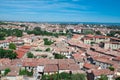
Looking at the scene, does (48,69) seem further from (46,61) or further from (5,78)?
(5,78)

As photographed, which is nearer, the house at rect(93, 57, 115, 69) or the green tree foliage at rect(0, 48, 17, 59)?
the house at rect(93, 57, 115, 69)

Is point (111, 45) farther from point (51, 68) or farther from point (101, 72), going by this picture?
point (51, 68)

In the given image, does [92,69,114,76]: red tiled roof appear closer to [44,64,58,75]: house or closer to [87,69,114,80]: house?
[87,69,114,80]: house

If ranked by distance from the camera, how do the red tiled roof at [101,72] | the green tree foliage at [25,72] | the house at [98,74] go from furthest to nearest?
the green tree foliage at [25,72] → the red tiled roof at [101,72] → the house at [98,74]

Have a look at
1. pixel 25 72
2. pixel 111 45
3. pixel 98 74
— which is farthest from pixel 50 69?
pixel 111 45

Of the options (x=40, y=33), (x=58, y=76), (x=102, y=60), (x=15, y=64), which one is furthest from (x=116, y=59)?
(x=40, y=33)

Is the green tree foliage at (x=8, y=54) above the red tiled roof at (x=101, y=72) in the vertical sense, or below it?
above

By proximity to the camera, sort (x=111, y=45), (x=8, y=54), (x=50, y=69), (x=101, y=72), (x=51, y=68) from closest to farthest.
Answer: (x=101, y=72), (x=50, y=69), (x=51, y=68), (x=8, y=54), (x=111, y=45)

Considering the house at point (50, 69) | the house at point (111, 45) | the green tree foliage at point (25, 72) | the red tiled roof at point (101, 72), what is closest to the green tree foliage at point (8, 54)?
the green tree foliage at point (25, 72)

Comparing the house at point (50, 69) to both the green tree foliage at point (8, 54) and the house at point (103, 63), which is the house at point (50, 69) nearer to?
the green tree foliage at point (8, 54)

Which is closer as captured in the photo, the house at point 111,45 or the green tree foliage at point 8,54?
the green tree foliage at point 8,54

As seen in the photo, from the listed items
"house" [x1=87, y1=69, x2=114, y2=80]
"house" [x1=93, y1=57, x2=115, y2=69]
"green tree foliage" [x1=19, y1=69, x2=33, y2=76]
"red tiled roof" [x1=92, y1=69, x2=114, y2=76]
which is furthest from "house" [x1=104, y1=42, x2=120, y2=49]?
"green tree foliage" [x1=19, y1=69, x2=33, y2=76]
